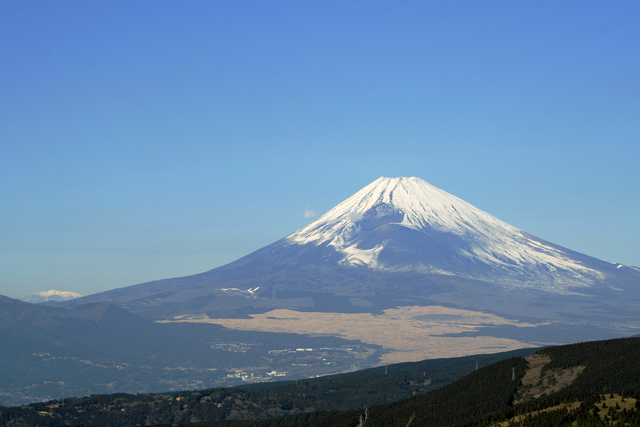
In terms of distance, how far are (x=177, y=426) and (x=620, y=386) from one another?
89.2 m

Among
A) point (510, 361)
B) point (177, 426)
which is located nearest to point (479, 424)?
point (510, 361)

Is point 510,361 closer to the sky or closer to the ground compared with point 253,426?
closer to the sky

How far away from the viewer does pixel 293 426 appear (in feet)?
601

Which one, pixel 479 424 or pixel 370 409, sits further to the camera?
pixel 370 409

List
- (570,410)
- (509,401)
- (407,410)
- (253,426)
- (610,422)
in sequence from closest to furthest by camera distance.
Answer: (610,422) < (570,410) < (509,401) < (407,410) < (253,426)

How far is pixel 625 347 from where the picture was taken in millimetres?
164750

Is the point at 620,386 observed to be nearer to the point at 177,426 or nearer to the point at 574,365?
the point at 574,365

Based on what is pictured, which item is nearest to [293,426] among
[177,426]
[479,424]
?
[177,426]

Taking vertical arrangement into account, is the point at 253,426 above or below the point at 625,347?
below

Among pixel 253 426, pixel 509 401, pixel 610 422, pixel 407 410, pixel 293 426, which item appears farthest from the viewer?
pixel 253 426

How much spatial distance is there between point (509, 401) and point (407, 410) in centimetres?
2319

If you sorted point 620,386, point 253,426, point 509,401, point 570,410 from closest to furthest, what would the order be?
point 570,410, point 620,386, point 509,401, point 253,426

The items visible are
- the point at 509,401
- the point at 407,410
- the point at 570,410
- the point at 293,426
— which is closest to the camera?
the point at 570,410

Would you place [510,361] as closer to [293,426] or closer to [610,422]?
[293,426]
